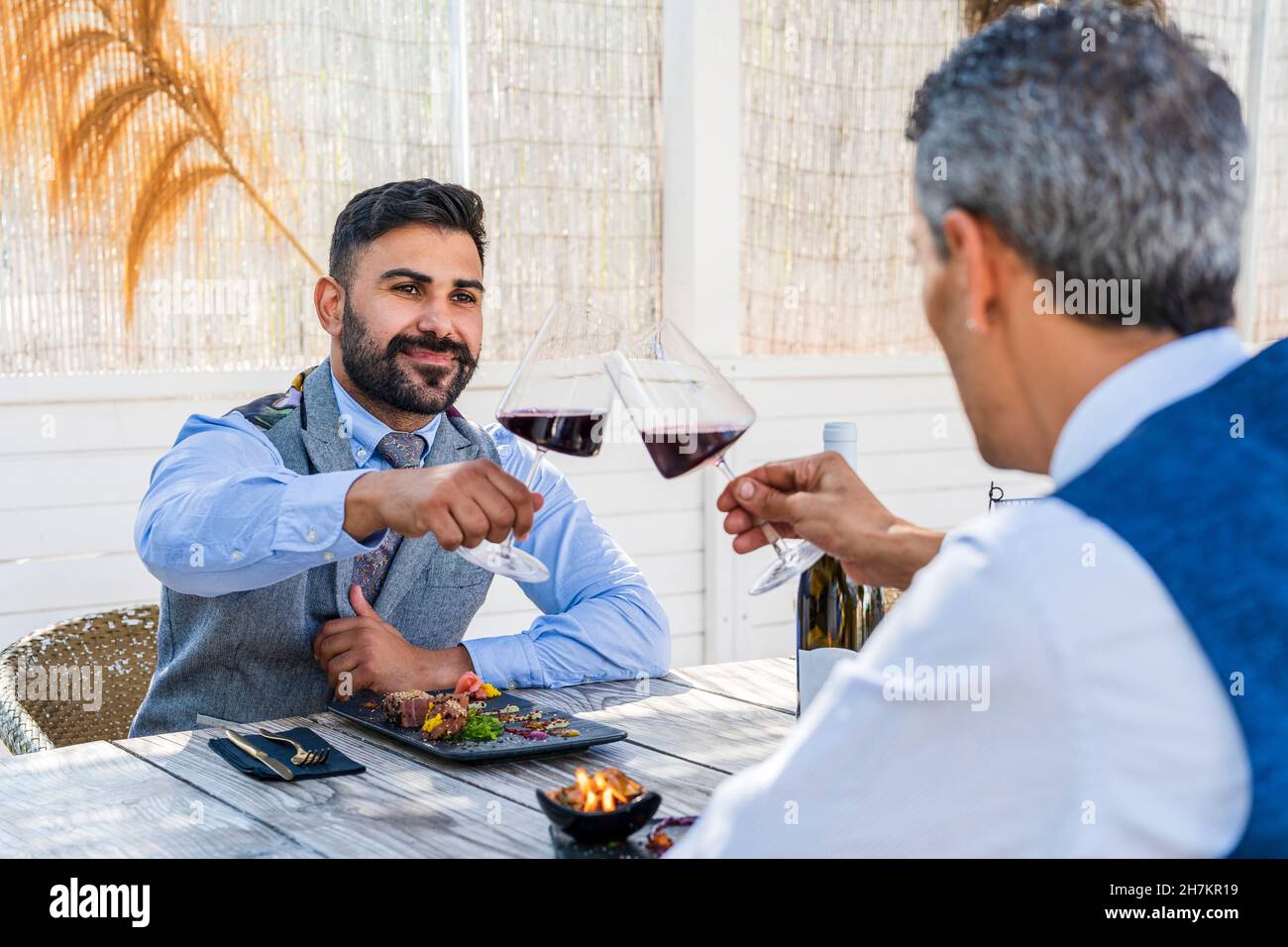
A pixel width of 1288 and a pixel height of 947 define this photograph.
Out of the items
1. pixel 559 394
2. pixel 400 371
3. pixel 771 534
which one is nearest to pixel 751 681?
pixel 771 534

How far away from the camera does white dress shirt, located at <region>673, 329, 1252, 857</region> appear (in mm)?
852

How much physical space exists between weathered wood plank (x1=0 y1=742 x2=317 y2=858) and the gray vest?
0.57 m

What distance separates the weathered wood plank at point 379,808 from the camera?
1.34 m

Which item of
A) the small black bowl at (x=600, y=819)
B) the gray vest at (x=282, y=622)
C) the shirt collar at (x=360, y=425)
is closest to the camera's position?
the small black bowl at (x=600, y=819)

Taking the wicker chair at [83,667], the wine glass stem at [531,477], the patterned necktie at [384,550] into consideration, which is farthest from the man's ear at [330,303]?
the wine glass stem at [531,477]

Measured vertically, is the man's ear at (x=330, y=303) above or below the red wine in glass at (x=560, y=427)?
above

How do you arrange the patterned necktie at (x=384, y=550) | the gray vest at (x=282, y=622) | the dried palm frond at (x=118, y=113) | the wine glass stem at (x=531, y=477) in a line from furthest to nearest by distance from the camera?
the dried palm frond at (x=118, y=113)
the patterned necktie at (x=384, y=550)
the gray vest at (x=282, y=622)
the wine glass stem at (x=531, y=477)

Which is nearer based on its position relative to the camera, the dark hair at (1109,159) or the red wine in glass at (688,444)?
the dark hair at (1109,159)

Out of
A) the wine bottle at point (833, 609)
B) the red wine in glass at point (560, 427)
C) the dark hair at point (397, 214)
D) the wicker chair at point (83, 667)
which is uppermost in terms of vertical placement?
the dark hair at point (397, 214)

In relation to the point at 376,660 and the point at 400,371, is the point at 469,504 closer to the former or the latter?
the point at 376,660

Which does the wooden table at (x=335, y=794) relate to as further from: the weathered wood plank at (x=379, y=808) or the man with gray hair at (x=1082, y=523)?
the man with gray hair at (x=1082, y=523)

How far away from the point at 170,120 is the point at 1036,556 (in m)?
3.26

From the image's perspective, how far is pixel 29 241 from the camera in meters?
3.44

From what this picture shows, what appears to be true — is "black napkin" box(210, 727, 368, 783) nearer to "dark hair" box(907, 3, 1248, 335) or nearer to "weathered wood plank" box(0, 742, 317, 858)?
"weathered wood plank" box(0, 742, 317, 858)
